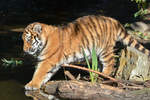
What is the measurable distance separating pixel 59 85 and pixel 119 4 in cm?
885

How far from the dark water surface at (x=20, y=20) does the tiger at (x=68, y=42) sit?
1.51 ft

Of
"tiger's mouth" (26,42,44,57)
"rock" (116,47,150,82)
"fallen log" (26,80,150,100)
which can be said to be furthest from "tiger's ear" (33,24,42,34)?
"rock" (116,47,150,82)

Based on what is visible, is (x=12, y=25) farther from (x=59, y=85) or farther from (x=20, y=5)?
(x=59, y=85)

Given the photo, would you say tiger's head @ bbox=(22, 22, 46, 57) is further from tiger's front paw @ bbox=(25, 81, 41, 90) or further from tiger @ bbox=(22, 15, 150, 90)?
tiger's front paw @ bbox=(25, 81, 41, 90)

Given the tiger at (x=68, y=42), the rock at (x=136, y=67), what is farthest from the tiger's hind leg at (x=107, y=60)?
the rock at (x=136, y=67)

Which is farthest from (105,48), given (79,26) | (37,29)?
(37,29)

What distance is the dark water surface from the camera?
5349 millimetres

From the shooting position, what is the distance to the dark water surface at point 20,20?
5349 millimetres

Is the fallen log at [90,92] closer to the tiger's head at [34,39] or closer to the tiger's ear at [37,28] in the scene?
the tiger's head at [34,39]

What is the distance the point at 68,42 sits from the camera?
5.35 meters

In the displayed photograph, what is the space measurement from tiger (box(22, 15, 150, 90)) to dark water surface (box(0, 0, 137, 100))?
0.46m

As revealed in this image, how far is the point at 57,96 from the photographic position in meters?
4.74

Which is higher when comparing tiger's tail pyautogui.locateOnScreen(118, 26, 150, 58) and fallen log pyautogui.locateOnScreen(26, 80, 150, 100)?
tiger's tail pyautogui.locateOnScreen(118, 26, 150, 58)

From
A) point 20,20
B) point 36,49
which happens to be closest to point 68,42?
point 36,49
